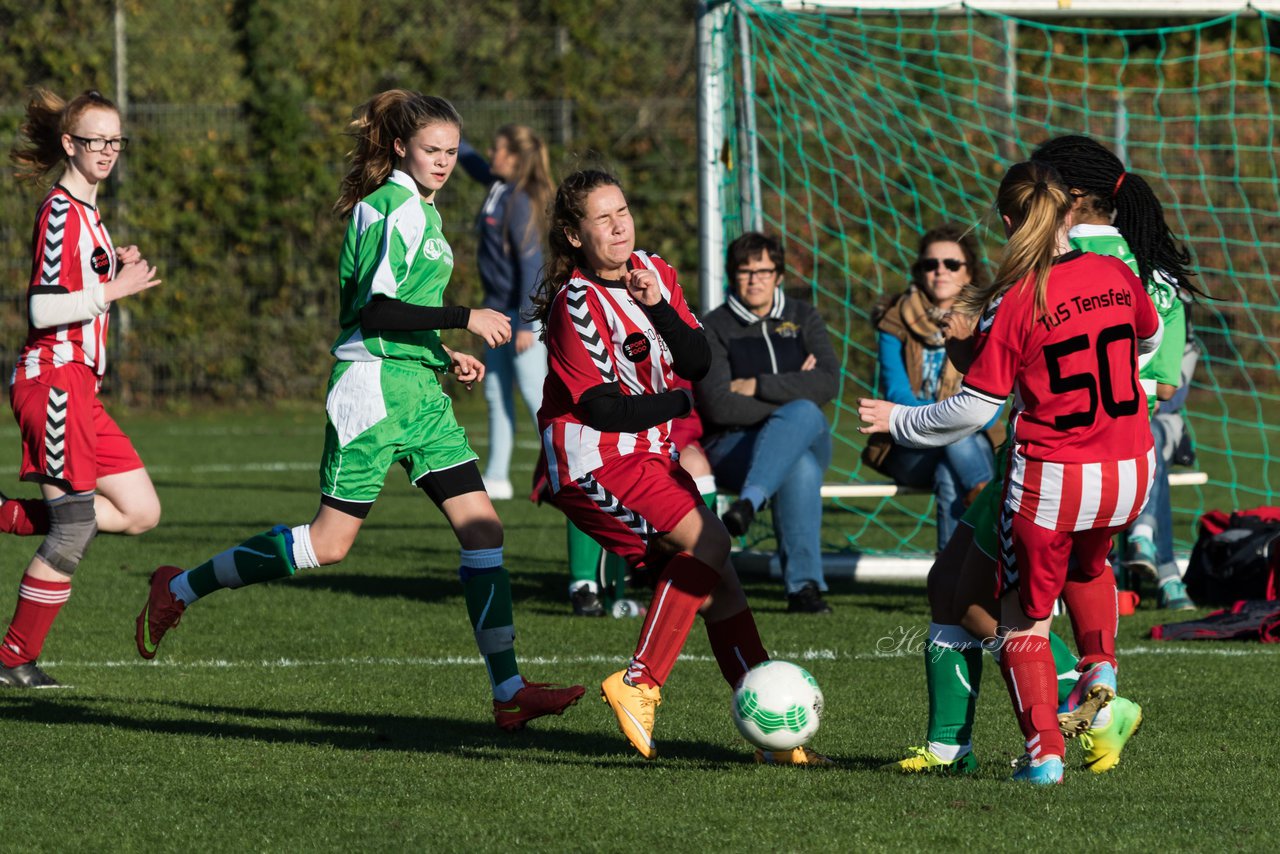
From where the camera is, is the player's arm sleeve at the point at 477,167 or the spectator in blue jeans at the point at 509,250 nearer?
the spectator in blue jeans at the point at 509,250

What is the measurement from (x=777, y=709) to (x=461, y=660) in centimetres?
212

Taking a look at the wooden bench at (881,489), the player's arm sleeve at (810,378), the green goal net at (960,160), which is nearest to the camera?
the player's arm sleeve at (810,378)

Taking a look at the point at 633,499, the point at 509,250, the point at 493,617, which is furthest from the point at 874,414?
the point at 509,250

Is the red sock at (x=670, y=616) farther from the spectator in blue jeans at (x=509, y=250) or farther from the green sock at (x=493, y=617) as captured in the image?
the spectator in blue jeans at (x=509, y=250)

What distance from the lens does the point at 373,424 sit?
500 centimetres

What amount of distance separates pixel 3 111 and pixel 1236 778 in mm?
15040

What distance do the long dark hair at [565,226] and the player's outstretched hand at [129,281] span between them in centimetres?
140

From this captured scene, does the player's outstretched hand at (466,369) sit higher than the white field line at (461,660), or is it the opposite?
the player's outstretched hand at (466,369)

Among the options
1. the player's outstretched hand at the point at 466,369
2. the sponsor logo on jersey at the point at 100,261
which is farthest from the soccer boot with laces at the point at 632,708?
the sponsor logo on jersey at the point at 100,261

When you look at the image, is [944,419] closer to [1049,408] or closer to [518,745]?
[1049,408]

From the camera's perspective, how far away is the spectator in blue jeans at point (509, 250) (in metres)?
10.1

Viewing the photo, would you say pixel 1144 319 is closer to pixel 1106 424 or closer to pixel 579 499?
pixel 1106 424

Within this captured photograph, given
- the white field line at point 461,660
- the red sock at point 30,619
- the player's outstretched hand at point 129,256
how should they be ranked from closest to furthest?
1. the player's outstretched hand at point 129,256
2. the red sock at point 30,619
3. the white field line at point 461,660

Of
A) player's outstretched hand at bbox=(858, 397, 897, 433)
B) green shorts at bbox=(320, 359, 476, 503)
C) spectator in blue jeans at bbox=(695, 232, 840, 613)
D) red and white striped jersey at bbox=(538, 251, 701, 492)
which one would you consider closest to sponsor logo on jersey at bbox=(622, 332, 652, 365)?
red and white striped jersey at bbox=(538, 251, 701, 492)
